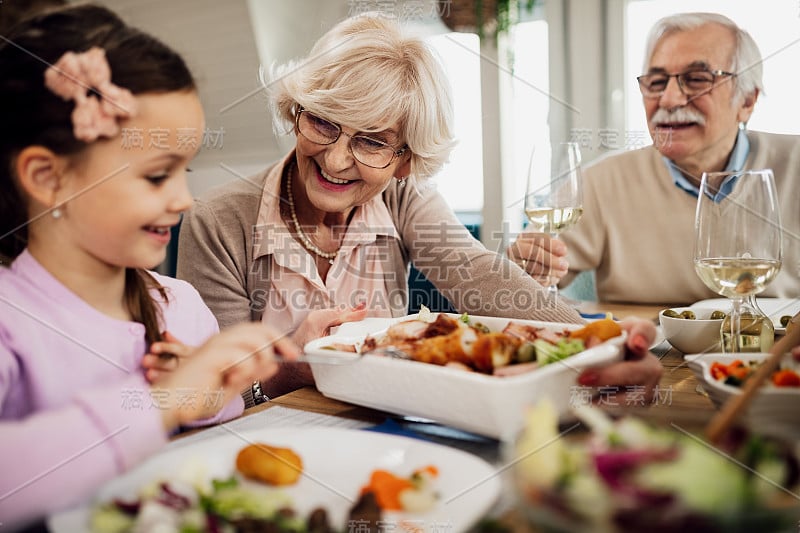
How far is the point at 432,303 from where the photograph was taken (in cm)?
65

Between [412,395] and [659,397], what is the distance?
208mm

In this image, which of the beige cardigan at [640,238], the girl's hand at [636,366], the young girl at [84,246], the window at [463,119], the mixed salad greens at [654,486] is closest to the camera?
the mixed salad greens at [654,486]

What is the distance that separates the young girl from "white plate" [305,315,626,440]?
0.08 metres

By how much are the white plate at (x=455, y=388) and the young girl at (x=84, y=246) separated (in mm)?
79

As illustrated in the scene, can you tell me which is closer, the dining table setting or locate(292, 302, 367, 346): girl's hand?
the dining table setting

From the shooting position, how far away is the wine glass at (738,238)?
0.55 metres

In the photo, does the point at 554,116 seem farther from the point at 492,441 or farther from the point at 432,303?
the point at 492,441

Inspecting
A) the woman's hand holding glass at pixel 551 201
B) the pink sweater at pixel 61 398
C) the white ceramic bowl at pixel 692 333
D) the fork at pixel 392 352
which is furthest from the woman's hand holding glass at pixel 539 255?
the pink sweater at pixel 61 398

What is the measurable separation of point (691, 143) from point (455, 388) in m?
0.39

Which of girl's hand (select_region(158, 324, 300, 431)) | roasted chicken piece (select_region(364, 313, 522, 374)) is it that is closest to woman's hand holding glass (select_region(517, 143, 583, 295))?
roasted chicken piece (select_region(364, 313, 522, 374))

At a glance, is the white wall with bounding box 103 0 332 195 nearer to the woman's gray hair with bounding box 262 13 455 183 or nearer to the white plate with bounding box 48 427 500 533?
the woman's gray hair with bounding box 262 13 455 183

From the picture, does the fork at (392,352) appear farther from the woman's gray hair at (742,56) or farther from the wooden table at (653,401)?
the woman's gray hair at (742,56)

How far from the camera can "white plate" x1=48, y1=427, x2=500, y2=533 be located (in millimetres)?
344

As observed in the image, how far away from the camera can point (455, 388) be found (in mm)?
409
